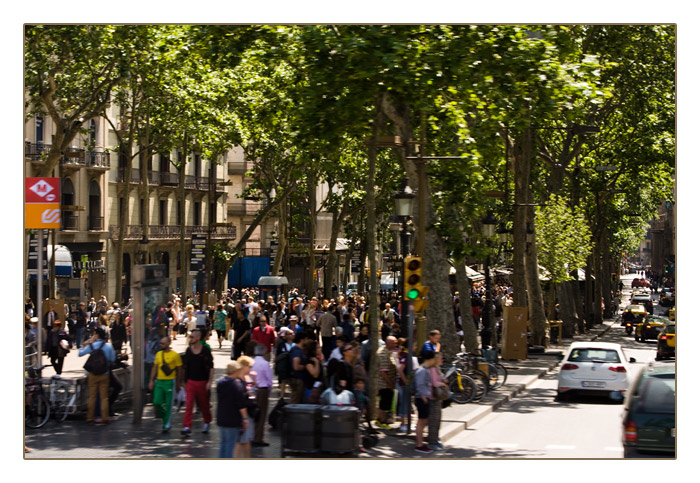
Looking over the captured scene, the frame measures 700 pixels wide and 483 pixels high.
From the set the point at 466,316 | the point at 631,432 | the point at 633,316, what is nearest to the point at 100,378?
the point at 631,432

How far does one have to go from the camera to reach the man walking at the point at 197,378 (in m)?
15.4

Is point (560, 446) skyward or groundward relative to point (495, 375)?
groundward

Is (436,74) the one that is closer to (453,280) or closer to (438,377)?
(438,377)

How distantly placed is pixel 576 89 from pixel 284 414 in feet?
28.9

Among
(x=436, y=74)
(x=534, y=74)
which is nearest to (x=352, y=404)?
(x=436, y=74)

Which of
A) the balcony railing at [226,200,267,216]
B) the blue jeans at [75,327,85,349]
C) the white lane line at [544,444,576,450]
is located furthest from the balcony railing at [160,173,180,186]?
the white lane line at [544,444,576,450]

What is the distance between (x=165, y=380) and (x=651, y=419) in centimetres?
760

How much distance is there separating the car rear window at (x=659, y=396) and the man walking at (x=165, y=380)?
24.1 feet

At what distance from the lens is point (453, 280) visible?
54938mm

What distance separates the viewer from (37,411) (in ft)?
52.4

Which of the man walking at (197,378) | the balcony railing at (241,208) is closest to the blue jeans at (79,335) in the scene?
the man walking at (197,378)

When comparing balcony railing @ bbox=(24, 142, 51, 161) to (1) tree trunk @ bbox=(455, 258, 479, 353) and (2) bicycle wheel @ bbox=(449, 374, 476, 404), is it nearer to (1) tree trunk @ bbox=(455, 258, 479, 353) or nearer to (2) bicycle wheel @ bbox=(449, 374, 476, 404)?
(1) tree trunk @ bbox=(455, 258, 479, 353)

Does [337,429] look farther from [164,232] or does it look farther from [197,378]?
[164,232]

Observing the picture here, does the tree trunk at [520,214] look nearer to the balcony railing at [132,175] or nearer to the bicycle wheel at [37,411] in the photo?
the bicycle wheel at [37,411]
